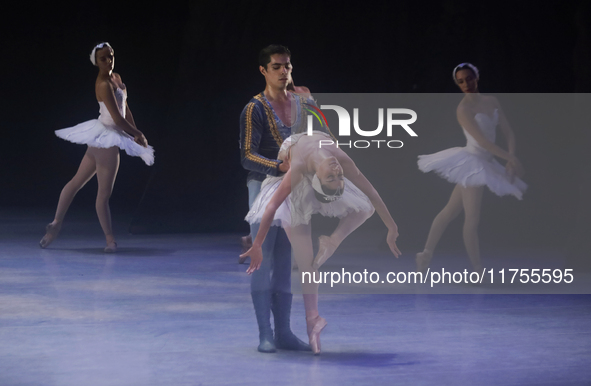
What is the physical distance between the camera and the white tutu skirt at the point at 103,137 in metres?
6.64

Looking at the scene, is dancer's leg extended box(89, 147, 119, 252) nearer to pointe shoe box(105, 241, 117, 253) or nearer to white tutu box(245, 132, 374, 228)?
pointe shoe box(105, 241, 117, 253)

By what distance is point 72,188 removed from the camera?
688 centimetres

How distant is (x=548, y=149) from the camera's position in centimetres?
673

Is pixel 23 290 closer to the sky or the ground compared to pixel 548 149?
closer to the ground

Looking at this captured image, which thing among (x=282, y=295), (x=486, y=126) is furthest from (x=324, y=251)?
(x=486, y=126)

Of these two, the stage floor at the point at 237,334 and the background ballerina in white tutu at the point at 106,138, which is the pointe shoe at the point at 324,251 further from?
the background ballerina in white tutu at the point at 106,138

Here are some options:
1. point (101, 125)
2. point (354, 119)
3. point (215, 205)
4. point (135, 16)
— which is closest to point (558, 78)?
point (215, 205)

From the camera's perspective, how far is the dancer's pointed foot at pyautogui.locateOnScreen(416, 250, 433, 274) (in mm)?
5219

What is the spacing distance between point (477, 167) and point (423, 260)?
2.28 ft

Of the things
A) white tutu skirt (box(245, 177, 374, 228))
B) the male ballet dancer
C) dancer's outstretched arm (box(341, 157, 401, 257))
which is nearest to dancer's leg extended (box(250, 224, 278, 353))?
the male ballet dancer

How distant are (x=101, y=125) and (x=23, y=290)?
2197 mm

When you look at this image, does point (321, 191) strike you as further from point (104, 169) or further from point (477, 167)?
point (104, 169)

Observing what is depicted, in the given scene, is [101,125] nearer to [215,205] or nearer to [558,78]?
[215,205]

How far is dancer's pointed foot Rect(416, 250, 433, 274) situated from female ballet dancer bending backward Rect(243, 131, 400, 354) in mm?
1850
